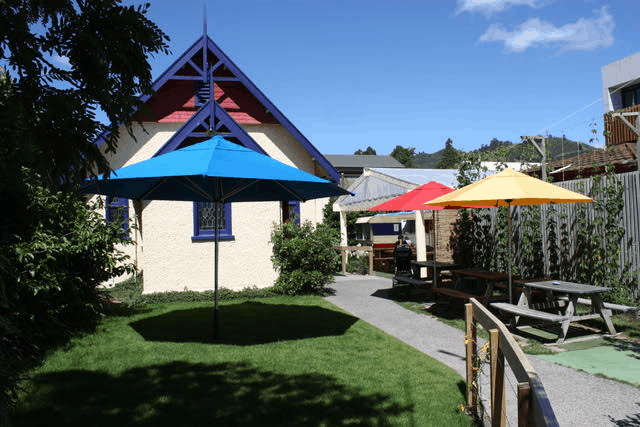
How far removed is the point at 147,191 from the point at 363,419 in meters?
5.68

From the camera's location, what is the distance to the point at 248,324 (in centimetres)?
908

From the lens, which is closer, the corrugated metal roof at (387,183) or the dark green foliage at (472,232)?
the dark green foliage at (472,232)

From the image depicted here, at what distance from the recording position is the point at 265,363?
656 cm

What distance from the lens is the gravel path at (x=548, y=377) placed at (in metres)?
4.83

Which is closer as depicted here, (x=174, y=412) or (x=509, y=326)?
(x=174, y=412)

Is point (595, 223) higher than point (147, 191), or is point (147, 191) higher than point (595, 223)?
point (147, 191)

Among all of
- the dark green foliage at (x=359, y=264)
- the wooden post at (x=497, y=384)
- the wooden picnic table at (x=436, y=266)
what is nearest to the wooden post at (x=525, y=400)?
the wooden post at (x=497, y=384)

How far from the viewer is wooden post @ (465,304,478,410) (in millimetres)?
4821

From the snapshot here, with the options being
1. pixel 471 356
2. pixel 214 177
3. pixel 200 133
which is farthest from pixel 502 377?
pixel 200 133

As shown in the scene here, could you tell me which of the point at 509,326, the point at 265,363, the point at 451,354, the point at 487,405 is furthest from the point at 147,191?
the point at 509,326

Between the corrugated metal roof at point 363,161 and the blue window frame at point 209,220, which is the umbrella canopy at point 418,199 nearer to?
the blue window frame at point 209,220

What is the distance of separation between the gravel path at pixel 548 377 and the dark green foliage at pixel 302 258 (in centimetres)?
98

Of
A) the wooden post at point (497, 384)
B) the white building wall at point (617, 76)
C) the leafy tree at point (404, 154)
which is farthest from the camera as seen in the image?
the leafy tree at point (404, 154)

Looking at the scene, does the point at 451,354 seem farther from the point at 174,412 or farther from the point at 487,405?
the point at 174,412
